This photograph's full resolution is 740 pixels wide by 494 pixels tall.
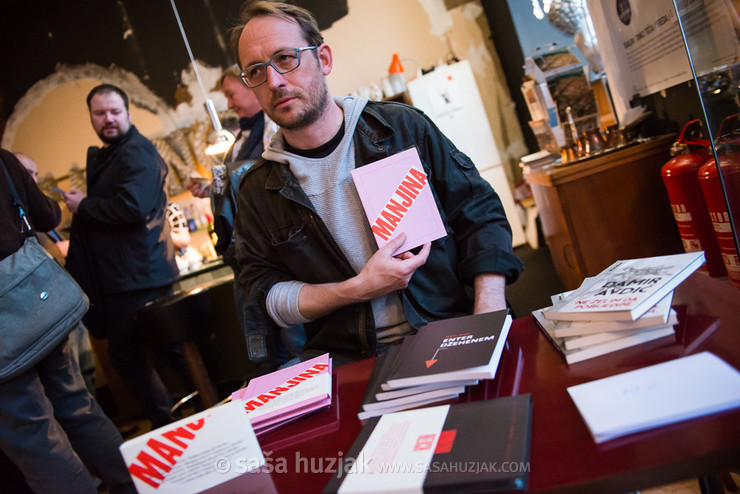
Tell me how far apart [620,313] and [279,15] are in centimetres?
119

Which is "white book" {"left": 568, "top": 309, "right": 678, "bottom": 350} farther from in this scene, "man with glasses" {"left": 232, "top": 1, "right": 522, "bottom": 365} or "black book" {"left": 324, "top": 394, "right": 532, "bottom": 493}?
"man with glasses" {"left": 232, "top": 1, "right": 522, "bottom": 365}

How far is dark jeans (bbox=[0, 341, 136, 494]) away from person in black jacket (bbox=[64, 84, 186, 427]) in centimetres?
89

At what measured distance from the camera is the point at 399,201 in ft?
4.15

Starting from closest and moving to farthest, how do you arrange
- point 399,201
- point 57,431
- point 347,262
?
point 399,201 → point 347,262 → point 57,431

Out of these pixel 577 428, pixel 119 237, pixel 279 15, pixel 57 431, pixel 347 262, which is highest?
pixel 279 15

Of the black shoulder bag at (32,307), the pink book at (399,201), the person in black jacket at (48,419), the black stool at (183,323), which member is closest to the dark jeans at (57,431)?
the person in black jacket at (48,419)

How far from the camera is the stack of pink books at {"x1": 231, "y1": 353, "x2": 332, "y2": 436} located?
0.92 m

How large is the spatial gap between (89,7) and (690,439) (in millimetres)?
6812

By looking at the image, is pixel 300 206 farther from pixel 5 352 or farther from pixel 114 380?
pixel 114 380

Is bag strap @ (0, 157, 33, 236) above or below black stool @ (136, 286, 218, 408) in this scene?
above

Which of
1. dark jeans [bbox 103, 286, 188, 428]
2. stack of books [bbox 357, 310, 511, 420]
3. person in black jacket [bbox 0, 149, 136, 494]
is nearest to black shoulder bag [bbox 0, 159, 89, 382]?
person in black jacket [bbox 0, 149, 136, 494]

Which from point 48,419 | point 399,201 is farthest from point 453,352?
point 48,419

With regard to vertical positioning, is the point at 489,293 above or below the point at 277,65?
below

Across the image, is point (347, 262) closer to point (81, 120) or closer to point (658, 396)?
point (658, 396)
